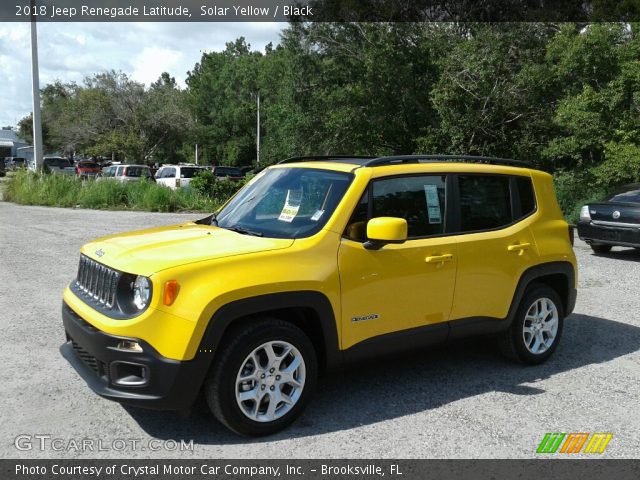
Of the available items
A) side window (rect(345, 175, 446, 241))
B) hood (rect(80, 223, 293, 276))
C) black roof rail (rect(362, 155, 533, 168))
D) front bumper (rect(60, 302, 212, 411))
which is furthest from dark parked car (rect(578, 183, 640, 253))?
front bumper (rect(60, 302, 212, 411))

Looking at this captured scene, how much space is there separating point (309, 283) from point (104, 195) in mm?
17910

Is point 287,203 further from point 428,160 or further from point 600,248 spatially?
point 600,248

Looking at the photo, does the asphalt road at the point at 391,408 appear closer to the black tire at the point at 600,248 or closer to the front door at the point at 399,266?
the front door at the point at 399,266

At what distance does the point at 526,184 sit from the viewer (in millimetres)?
5332

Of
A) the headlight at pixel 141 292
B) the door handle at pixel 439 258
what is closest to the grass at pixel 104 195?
the door handle at pixel 439 258

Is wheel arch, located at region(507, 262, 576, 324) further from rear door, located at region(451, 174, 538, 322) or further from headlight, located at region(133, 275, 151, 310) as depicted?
headlight, located at region(133, 275, 151, 310)

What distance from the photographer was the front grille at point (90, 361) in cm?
365

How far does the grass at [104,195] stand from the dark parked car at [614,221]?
38.1 feet

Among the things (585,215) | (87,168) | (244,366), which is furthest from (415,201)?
(87,168)

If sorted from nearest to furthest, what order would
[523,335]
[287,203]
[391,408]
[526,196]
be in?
[391,408]
[287,203]
[523,335]
[526,196]

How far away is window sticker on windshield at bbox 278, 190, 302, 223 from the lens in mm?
4309

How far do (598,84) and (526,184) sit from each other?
14085 mm

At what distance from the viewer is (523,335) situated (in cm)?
516
